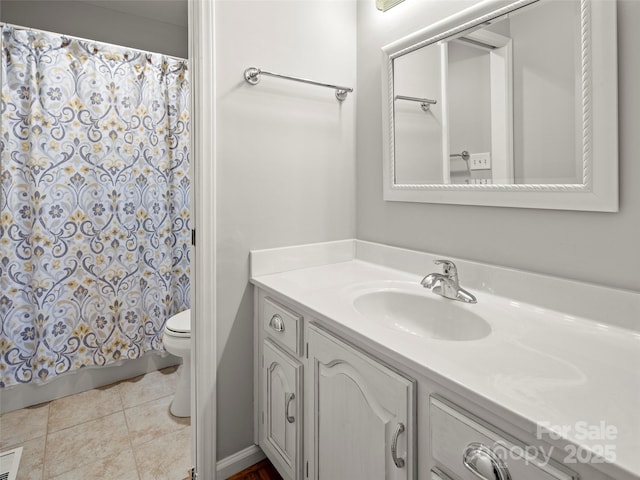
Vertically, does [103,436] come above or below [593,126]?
below

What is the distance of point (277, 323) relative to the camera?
134cm

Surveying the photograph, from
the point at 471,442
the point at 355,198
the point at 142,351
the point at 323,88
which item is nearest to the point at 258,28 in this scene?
the point at 323,88

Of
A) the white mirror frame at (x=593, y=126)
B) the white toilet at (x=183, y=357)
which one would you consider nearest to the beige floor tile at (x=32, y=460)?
the white toilet at (x=183, y=357)

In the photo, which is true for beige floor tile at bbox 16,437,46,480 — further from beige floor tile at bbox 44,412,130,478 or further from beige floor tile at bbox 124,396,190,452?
beige floor tile at bbox 124,396,190,452

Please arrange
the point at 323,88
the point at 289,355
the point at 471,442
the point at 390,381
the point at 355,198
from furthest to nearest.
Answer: the point at 355,198 < the point at 323,88 < the point at 289,355 < the point at 390,381 < the point at 471,442

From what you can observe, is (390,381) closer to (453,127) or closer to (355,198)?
(453,127)

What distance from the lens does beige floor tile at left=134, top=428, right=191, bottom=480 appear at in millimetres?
1555

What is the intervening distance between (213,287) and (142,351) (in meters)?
1.26

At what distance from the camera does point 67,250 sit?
2.08 meters

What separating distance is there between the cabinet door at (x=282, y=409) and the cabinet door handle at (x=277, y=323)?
8 cm

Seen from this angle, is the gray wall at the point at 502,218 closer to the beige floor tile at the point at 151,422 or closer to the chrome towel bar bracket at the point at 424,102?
the chrome towel bar bracket at the point at 424,102

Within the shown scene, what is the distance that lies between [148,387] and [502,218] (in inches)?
84.7

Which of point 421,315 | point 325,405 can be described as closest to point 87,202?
point 325,405

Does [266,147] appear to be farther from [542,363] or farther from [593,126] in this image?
[542,363]
